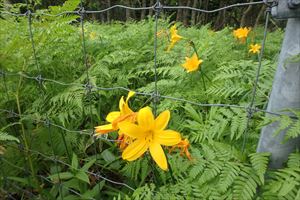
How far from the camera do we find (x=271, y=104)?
44.0 inches

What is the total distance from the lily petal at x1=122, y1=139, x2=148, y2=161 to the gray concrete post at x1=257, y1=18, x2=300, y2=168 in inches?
19.6

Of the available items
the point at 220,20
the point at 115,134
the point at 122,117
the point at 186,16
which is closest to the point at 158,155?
the point at 122,117

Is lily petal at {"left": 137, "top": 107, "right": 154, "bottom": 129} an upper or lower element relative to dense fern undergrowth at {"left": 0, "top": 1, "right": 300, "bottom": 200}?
upper

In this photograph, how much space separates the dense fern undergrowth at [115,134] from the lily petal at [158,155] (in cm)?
24

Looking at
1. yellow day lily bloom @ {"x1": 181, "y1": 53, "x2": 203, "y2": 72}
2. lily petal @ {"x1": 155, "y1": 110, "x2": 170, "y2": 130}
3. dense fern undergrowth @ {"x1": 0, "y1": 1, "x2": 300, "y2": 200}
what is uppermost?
yellow day lily bloom @ {"x1": 181, "y1": 53, "x2": 203, "y2": 72}

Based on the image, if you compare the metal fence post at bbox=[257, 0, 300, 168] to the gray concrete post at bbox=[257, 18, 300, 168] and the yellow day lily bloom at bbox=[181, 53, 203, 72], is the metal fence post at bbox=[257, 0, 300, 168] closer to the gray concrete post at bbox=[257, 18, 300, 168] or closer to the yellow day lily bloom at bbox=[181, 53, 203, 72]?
the gray concrete post at bbox=[257, 18, 300, 168]

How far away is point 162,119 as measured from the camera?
1109 millimetres

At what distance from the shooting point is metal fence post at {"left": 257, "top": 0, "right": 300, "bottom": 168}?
3.14ft

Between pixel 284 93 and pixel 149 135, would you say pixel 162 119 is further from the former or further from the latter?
pixel 284 93

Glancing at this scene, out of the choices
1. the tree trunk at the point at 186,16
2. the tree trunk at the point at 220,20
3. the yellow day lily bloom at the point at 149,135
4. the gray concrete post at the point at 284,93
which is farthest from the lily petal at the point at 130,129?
the tree trunk at the point at 220,20

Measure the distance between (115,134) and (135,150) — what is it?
100 cm

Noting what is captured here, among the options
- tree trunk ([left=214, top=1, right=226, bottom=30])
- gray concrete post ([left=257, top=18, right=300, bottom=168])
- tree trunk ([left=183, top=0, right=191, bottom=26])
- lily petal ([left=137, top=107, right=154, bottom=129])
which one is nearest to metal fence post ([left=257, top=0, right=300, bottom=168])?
gray concrete post ([left=257, top=18, right=300, bottom=168])

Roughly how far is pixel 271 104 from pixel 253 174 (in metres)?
0.30

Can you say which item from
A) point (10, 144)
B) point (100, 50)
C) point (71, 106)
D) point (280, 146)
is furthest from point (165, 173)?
point (100, 50)
